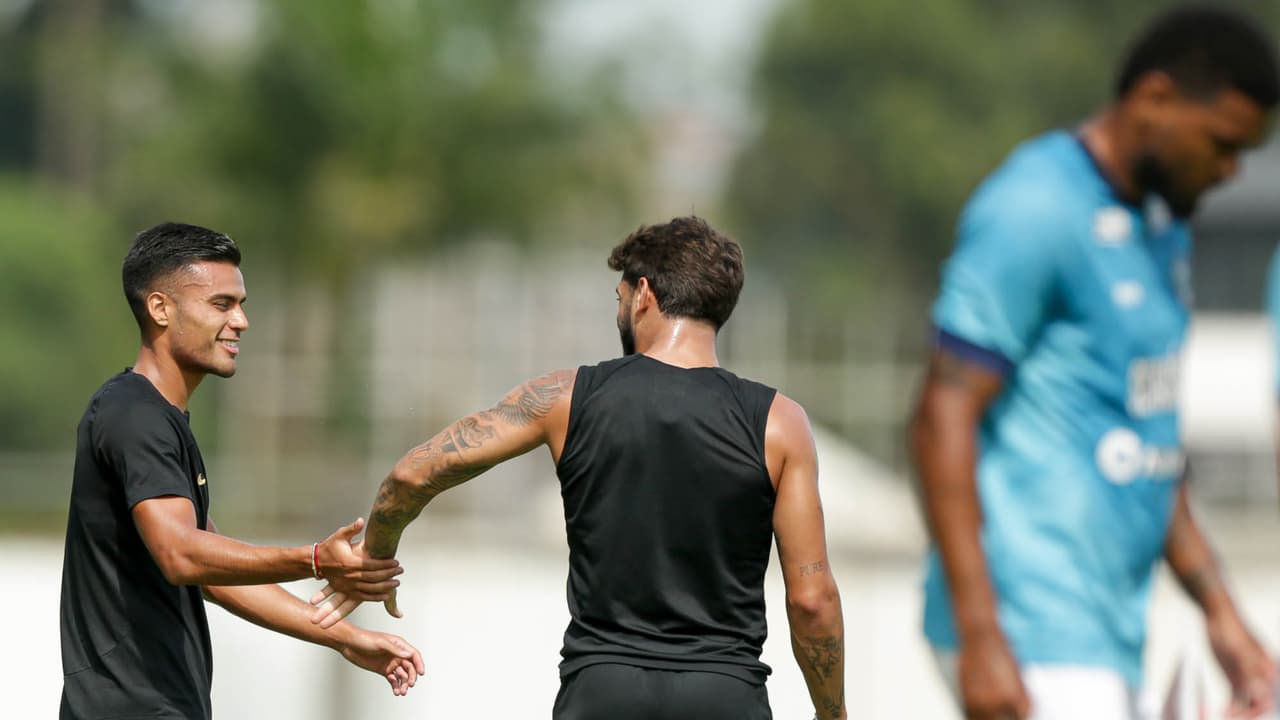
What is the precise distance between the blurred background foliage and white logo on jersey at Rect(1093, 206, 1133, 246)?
18.5 m

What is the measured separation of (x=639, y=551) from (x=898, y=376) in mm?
20122

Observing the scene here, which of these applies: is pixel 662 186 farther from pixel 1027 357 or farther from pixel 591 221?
pixel 1027 357

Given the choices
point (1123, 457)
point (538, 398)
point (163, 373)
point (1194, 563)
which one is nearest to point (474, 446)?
point (538, 398)

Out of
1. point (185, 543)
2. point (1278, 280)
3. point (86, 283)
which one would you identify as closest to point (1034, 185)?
point (1278, 280)

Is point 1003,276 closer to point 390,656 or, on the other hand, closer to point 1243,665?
point 1243,665

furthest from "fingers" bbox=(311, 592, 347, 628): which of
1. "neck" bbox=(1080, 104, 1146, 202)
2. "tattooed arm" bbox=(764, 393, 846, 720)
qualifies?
"neck" bbox=(1080, 104, 1146, 202)

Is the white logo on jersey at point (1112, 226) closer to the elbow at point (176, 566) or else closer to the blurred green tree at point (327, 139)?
the elbow at point (176, 566)

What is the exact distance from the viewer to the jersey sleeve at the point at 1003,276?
11.1 ft

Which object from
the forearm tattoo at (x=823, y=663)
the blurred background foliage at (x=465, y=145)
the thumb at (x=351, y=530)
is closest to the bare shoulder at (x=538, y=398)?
the thumb at (x=351, y=530)

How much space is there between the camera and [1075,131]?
3658 millimetres

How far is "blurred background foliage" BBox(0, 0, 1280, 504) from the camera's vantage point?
77.9 ft

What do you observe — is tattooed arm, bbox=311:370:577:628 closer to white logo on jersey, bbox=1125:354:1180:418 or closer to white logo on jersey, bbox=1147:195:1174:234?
white logo on jersey, bbox=1125:354:1180:418

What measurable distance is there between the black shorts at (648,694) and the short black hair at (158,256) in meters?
1.28

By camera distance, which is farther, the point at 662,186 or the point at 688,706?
the point at 662,186
